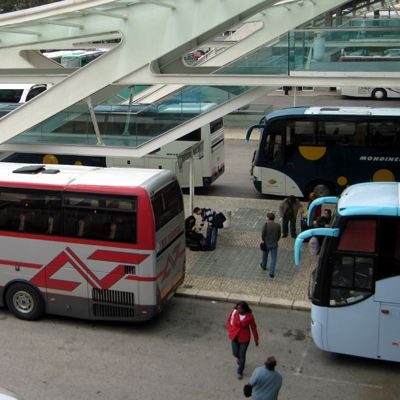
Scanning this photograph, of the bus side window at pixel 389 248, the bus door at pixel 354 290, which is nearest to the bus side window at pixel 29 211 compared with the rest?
the bus door at pixel 354 290

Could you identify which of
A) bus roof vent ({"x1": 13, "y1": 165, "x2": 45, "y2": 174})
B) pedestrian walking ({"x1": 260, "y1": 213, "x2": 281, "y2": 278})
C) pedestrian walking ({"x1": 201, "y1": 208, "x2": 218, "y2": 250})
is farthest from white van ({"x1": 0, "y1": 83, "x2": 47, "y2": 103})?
pedestrian walking ({"x1": 260, "y1": 213, "x2": 281, "y2": 278})

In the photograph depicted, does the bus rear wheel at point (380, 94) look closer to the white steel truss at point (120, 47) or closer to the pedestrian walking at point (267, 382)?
the white steel truss at point (120, 47)

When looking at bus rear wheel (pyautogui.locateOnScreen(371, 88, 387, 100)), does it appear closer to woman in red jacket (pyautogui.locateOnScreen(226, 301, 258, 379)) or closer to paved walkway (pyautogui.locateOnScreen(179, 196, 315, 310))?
paved walkway (pyautogui.locateOnScreen(179, 196, 315, 310))

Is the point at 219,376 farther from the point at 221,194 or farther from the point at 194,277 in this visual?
the point at 221,194

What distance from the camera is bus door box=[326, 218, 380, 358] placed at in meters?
9.04

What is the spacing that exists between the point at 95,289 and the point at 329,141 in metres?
10.1

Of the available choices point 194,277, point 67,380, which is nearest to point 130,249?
point 67,380

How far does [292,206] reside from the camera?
1517cm

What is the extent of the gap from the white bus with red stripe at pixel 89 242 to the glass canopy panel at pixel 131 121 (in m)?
4.08

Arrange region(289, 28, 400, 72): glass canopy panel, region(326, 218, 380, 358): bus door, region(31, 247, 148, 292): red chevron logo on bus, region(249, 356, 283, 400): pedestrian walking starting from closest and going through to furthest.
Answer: region(249, 356, 283, 400): pedestrian walking < region(326, 218, 380, 358): bus door < region(31, 247, 148, 292): red chevron logo on bus < region(289, 28, 400, 72): glass canopy panel

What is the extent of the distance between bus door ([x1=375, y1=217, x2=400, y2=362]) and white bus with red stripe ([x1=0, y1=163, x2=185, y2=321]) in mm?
3566

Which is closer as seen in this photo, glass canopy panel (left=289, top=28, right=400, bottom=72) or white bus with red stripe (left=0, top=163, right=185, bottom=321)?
white bus with red stripe (left=0, top=163, right=185, bottom=321)

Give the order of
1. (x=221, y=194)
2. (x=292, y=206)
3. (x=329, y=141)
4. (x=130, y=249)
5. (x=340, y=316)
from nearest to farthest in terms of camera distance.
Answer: (x=340, y=316) < (x=130, y=249) < (x=292, y=206) < (x=329, y=141) < (x=221, y=194)

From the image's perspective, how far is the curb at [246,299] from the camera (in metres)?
11.7
